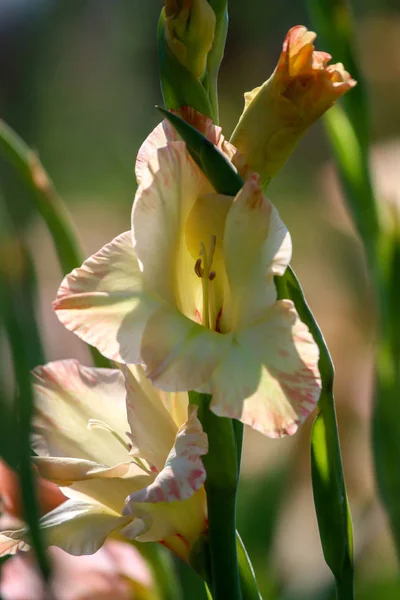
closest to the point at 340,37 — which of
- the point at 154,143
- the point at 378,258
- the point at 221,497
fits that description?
the point at 378,258

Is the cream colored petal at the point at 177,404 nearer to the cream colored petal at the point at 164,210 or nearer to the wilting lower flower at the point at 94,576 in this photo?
the cream colored petal at the point at 164,210

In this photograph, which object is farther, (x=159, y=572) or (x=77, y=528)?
(x=159, y=572)

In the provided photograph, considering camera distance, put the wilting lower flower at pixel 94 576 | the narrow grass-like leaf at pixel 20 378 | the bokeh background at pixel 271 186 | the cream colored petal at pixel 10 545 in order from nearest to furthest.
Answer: the narrow grass-like leaf at pixel 20 378 < the cream colored petal at pixel 10 545 < the wilting lower flower at pixel 94 576 < the bokeh background at pixel 271 186

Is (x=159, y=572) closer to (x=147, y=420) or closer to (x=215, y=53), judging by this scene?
(x=147, y=420)

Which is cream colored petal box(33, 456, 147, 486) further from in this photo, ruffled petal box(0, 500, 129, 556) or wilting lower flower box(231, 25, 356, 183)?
wilting lower flower box(231, 25, 356, 183)

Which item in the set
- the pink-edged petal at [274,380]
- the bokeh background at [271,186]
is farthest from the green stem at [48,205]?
the pink-edged petal at [274,380]

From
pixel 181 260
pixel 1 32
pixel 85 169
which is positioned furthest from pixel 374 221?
pixel 1 32

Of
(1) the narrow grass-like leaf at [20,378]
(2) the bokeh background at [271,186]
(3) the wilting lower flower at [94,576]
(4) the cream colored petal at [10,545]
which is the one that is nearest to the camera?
(1) the narrow grass-like leaf at [20,378]
